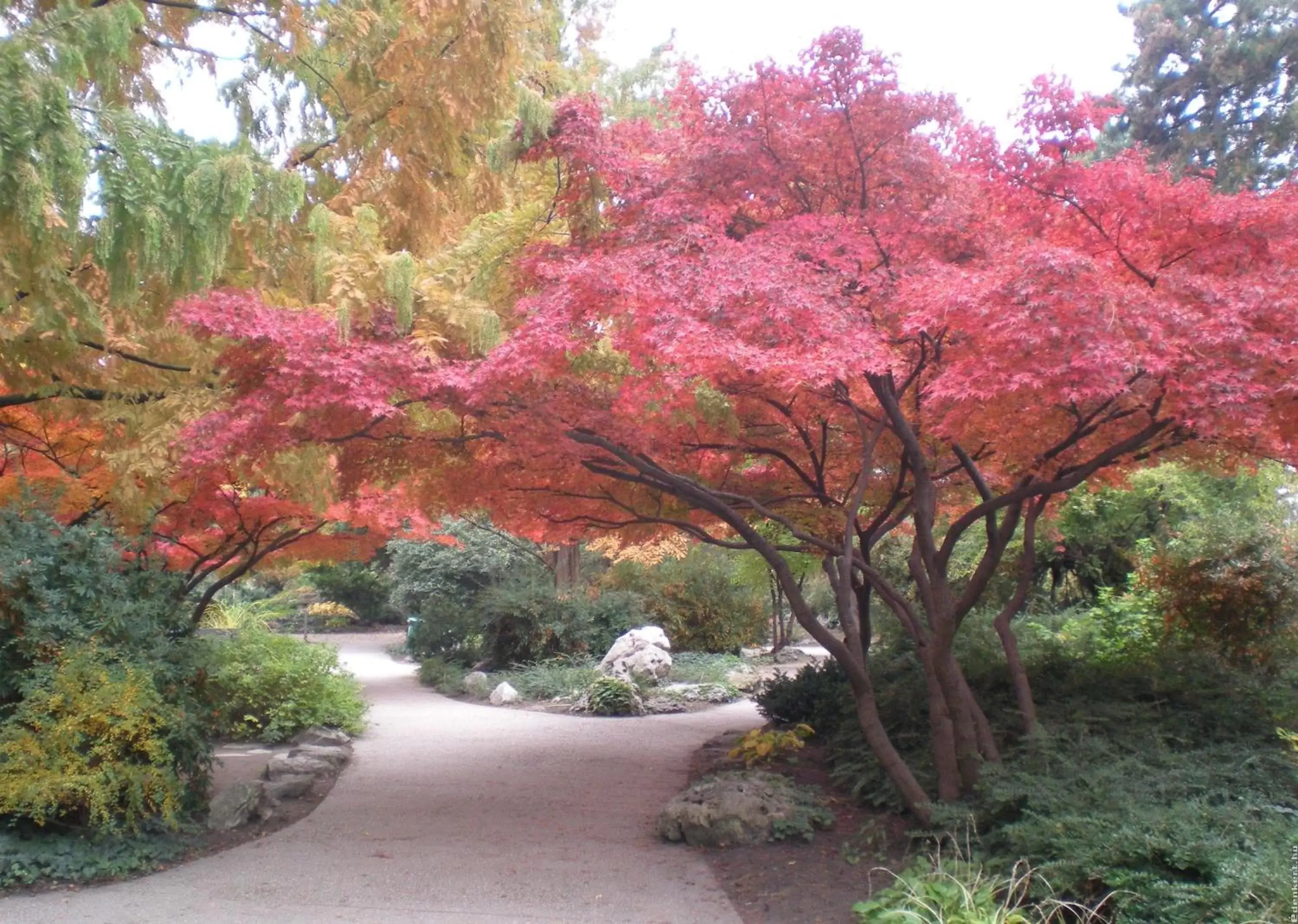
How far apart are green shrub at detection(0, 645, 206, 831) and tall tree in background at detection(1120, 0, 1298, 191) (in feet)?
53.9

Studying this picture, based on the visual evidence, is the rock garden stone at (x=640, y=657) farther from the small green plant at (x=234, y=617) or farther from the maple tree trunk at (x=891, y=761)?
the maple tree trunk at (x=891, y=761)

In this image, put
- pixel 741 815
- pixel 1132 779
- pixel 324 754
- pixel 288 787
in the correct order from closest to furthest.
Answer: pixel 1132 779
pixel 741 815
pixel 288 787
pixel 324 754

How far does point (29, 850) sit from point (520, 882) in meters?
2.87

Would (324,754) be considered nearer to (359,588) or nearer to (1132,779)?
(1132,779)

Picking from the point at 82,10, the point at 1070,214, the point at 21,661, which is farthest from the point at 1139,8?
the point at 21,661

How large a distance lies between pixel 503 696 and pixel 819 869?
954 centimetres

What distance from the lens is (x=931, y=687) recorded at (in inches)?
262

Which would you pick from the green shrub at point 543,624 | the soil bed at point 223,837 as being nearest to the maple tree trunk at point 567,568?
the green shrub at point 543,624

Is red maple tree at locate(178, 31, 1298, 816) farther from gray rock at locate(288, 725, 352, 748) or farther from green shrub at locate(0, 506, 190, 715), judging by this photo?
gray rock at locate(288, 725, 352, 748)

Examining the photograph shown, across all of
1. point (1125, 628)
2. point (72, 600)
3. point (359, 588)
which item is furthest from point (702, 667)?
point (359, 588)

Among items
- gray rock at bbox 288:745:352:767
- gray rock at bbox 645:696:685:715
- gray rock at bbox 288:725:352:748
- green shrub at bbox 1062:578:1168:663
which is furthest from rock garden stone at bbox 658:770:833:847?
gray rock at bbox 645:696:685:715

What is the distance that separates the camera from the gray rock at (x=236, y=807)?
6844mm

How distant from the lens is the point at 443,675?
16.9 meters

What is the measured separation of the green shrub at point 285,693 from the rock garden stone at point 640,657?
4.44 meters
